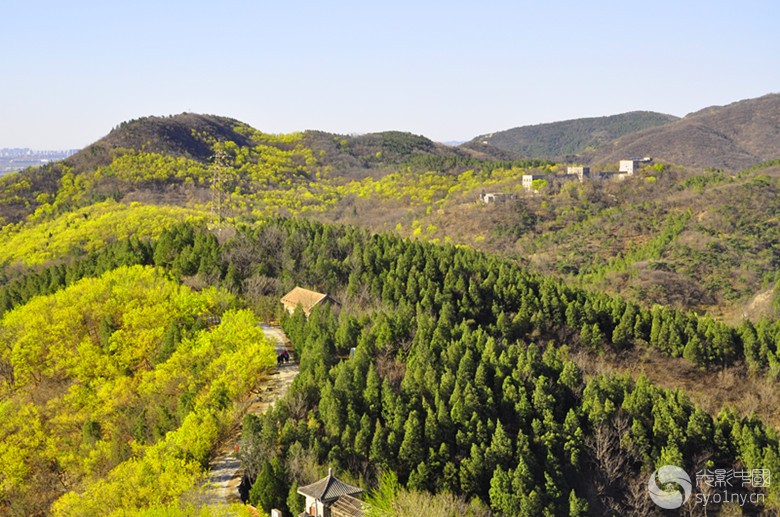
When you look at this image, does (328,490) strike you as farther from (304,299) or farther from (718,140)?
(718,140)

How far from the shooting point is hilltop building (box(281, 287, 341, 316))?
4384cm

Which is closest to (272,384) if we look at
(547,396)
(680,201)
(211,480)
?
(211,480)

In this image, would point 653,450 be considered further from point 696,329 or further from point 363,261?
point 363,261

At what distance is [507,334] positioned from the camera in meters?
44.4

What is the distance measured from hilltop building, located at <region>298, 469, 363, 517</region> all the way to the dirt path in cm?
379

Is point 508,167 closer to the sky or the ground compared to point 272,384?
closer to the sky

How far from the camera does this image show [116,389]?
1350 inches

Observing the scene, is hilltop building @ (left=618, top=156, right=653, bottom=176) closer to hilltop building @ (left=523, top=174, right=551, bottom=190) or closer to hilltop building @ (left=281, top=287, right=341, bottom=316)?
hilltop building @ (left=523, top=174, right=551, bottom=190)

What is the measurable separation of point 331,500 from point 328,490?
12.7 inches

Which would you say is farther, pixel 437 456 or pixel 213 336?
pixel 213 336

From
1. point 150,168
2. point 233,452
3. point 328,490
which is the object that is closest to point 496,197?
→ point 150,168

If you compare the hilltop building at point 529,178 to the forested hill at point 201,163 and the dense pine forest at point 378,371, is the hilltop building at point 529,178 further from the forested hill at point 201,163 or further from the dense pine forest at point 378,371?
the dense pine forest at point 378,371

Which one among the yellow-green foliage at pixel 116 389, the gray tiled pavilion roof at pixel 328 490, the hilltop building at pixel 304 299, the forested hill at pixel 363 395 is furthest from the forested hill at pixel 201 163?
the gray tiled pavilion roof at pixel 328 490

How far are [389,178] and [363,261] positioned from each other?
293ft
